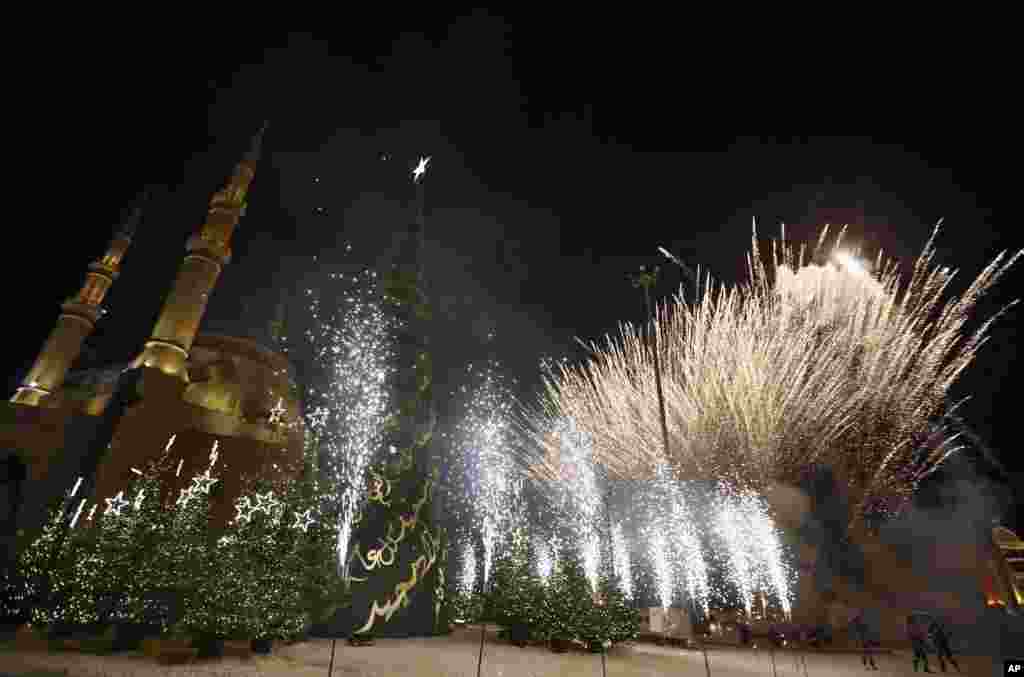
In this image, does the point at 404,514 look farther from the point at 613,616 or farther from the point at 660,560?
the point at 660,560

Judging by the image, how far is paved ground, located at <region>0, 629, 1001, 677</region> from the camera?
8.27m

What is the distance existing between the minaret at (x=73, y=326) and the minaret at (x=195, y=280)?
5.88m

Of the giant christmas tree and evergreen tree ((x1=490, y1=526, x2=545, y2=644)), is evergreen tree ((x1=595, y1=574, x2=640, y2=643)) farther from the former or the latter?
the giant christmas tree

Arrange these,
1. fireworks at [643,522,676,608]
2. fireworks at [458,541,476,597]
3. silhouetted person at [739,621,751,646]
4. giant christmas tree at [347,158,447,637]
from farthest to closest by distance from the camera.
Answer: fireworks at [458,541,476,597], fireworks at [643,522,676,608], silhouetted person at [739,621,751,646], giant christmas tree at [347,158,447,637]

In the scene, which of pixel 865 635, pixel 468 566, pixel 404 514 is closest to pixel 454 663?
pixel 404 514

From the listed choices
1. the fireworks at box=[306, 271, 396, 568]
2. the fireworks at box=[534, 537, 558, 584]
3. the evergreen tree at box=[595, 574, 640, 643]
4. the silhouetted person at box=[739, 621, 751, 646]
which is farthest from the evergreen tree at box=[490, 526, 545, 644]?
the fireworks at box=[534, 537, 558, 584]

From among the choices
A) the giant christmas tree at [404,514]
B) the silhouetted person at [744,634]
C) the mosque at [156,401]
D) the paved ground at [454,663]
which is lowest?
the paved ground at [454,663]

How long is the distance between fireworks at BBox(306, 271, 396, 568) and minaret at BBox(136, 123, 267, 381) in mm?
19507

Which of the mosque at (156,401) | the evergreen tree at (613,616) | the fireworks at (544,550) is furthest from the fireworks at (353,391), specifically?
the fireworks at (544,550)

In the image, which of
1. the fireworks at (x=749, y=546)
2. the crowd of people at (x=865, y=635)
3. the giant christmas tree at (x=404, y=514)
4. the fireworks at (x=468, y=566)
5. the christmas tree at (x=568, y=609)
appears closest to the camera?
the giant christmas tree at (x=404, y=514)

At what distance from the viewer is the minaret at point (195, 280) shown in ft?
101

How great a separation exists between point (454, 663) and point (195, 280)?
31.2 meters

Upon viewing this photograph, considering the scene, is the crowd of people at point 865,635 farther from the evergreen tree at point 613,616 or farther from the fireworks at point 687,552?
the evergreen tree at point 613,616

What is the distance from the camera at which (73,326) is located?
1404 inches
